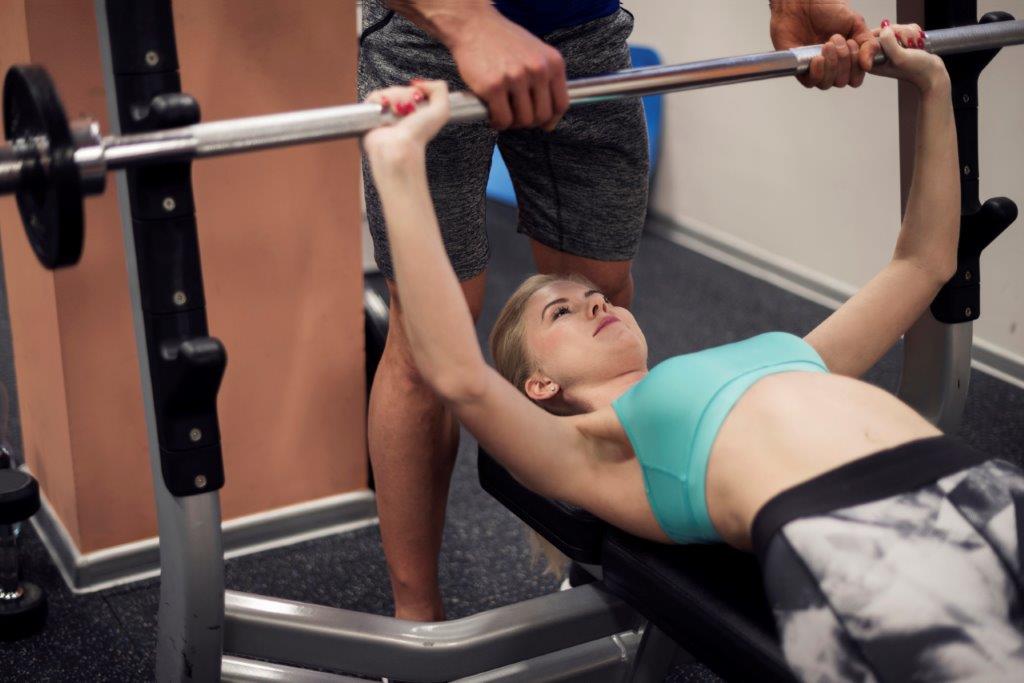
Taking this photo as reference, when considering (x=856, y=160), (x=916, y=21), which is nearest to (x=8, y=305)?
(x=916, y=21)

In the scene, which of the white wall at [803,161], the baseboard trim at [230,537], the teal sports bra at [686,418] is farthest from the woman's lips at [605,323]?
the white wall at [803,161]

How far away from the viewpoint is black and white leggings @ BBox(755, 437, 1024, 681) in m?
1.11

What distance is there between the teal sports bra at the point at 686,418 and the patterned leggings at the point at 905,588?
13 cm

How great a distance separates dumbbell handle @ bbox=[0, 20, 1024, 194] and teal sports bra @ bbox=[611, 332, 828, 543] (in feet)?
1.02

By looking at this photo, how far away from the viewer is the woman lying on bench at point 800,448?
1.13 meters

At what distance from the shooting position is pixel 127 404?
1.99m

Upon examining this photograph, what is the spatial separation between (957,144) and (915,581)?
71cm

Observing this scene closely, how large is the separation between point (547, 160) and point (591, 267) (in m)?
0.17

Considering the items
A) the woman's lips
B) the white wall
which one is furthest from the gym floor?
the woman's lips

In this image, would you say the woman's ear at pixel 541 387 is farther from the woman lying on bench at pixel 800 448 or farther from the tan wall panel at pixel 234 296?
the tan wall panel at pixel 234 296

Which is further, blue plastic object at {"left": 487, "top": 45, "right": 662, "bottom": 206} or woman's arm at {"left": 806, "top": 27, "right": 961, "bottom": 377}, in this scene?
blue plastic object at {"left": 487, "top": 45, "right": 662, "bottom": 206}

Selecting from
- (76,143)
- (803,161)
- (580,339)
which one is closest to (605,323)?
(580,339)

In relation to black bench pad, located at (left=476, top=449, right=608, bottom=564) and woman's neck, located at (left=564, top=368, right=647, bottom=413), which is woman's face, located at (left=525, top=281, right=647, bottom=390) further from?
black bench pad, located at (left=476, top=449, right=608, bottom=564)

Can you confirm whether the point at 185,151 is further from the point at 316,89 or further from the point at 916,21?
the point at 916,21
